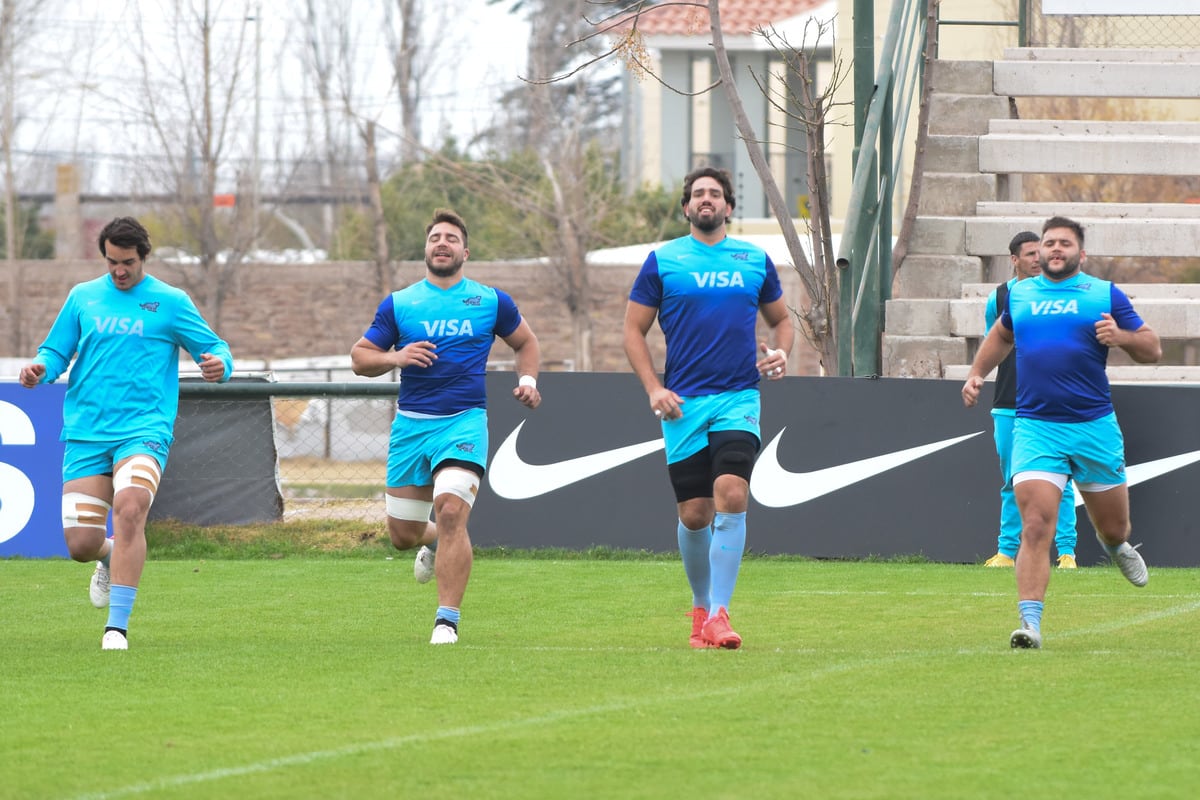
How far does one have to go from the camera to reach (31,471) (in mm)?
13484

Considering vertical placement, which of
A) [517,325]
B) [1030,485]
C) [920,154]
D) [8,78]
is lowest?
[1030,485]

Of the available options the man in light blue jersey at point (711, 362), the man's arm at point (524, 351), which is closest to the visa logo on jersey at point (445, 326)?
the man's arm at point (524, 351)

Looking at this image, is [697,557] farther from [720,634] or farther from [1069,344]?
[1069,344]

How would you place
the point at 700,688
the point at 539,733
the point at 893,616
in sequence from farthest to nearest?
the point at 893,616 → the point at 700,688 → the point at 539,733

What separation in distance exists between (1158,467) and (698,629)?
561cm

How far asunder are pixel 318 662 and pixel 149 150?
96.9ft

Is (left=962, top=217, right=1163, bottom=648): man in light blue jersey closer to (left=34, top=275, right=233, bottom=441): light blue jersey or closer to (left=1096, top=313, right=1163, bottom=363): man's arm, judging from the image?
(left=1096, top=313, right=1163, bottom=363): man's arm

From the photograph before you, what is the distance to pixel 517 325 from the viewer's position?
902 cm

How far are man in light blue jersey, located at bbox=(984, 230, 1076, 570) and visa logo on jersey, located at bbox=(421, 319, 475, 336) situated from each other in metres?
4.08

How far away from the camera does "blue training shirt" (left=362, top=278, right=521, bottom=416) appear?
870 centimetres

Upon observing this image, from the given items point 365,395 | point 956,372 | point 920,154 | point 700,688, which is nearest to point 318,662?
point 700,688

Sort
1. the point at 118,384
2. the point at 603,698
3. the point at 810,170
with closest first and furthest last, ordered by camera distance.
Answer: the point at 603,698
the point at 118,384
the point at 810,170

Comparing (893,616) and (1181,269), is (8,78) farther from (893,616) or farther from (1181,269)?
(893,616)

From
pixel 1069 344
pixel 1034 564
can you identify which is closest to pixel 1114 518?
pixel 1034 564
